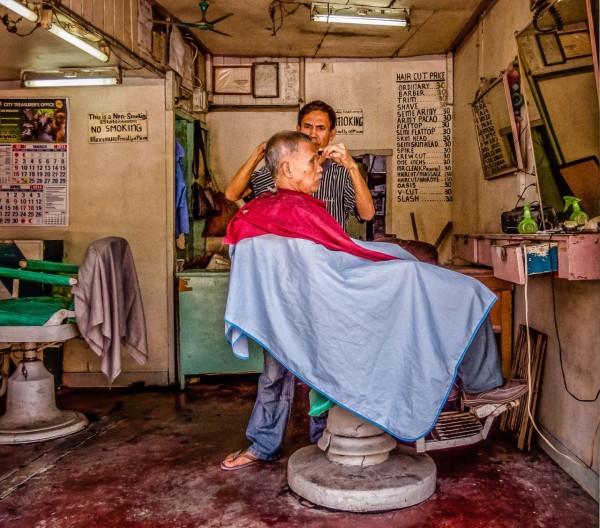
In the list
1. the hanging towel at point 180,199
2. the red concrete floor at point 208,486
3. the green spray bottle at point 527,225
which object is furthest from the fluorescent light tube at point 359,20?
the red concrete floor at point 208,486

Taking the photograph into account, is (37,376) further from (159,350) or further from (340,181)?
(340,181)

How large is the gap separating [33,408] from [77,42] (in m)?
2.06

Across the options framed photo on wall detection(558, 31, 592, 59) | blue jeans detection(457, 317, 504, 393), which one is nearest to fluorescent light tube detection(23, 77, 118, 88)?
framed photo on wall detection(558, 31, 592, 59)

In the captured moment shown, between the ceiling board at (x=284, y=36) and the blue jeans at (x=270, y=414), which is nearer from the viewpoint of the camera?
the blue jeans at (x=270, y=414)

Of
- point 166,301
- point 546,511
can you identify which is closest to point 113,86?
point 166,301

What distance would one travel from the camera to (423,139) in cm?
534

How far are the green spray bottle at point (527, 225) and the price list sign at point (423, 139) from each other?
246cm

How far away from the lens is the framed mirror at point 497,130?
3443 millimetres

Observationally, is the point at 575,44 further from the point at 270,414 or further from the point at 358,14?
the point at 358,14

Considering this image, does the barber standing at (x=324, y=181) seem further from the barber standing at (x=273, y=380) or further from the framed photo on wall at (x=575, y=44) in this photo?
the framed photo on wall at (x=575, y=44)

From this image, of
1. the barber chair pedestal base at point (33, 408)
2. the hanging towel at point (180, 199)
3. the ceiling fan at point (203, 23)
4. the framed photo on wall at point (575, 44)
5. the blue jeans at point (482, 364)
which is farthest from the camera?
the hanging towel at point (180, 199)

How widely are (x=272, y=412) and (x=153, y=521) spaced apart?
74 cm

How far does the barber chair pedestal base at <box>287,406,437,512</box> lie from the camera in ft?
7.84

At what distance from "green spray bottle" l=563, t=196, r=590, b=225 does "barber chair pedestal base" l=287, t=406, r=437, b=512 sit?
117cm
